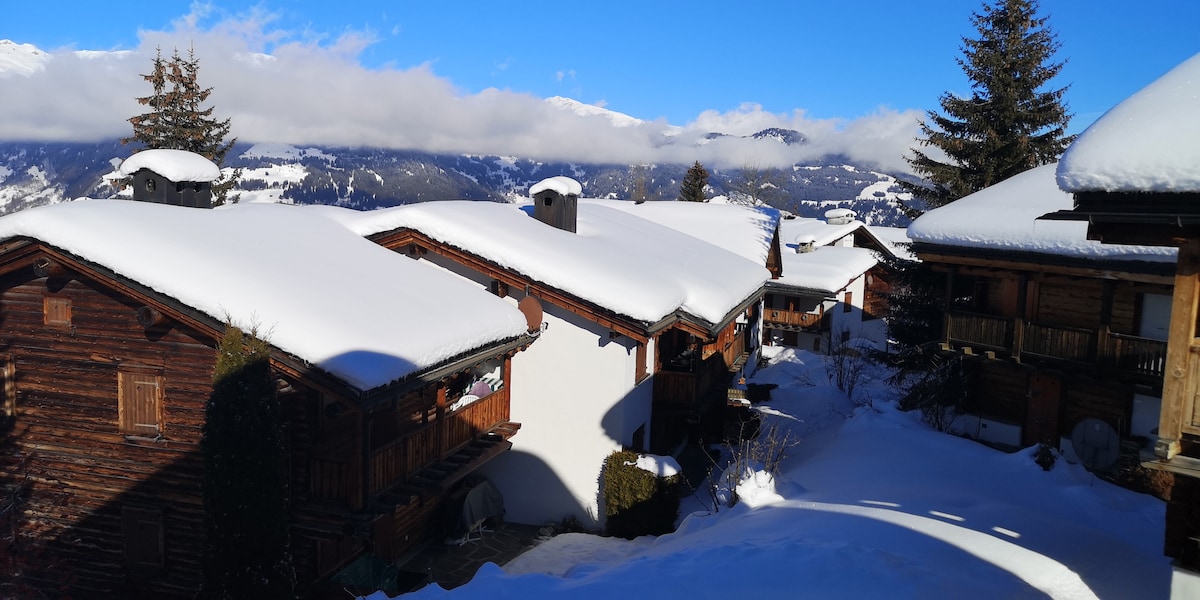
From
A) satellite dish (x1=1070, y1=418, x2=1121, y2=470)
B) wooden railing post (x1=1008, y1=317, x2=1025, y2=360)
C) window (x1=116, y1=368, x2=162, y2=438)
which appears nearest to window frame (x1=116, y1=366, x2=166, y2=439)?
window (x1=116, y1=368, x2=162, y2=438)

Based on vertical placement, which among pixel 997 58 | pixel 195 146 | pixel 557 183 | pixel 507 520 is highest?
pixel 997 58

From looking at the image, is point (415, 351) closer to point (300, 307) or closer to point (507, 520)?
point (300, 307)

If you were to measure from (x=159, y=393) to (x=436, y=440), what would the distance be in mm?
4912

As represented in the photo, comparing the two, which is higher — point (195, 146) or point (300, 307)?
point (195, 146)

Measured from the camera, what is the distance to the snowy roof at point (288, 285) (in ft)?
38.2

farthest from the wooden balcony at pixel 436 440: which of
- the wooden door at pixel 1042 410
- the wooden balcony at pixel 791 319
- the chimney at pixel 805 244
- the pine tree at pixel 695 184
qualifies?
the pine tree at pixel 695 184

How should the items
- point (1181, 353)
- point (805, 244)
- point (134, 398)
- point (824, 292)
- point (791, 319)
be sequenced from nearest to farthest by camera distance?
point (1181, 353), point (134, 398), point (824, 292), point (791, 319), point (805, 244)

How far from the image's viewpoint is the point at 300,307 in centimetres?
1228

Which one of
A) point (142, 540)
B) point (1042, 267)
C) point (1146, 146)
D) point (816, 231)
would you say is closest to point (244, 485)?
point (142, 540)

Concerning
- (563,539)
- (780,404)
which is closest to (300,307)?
(563,539)

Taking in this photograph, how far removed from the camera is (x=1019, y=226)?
19.8 metres

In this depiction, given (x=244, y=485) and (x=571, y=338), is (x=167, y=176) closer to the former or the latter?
(x=244, y=485)

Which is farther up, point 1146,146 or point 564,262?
point 1146,146

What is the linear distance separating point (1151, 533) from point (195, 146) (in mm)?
38846
